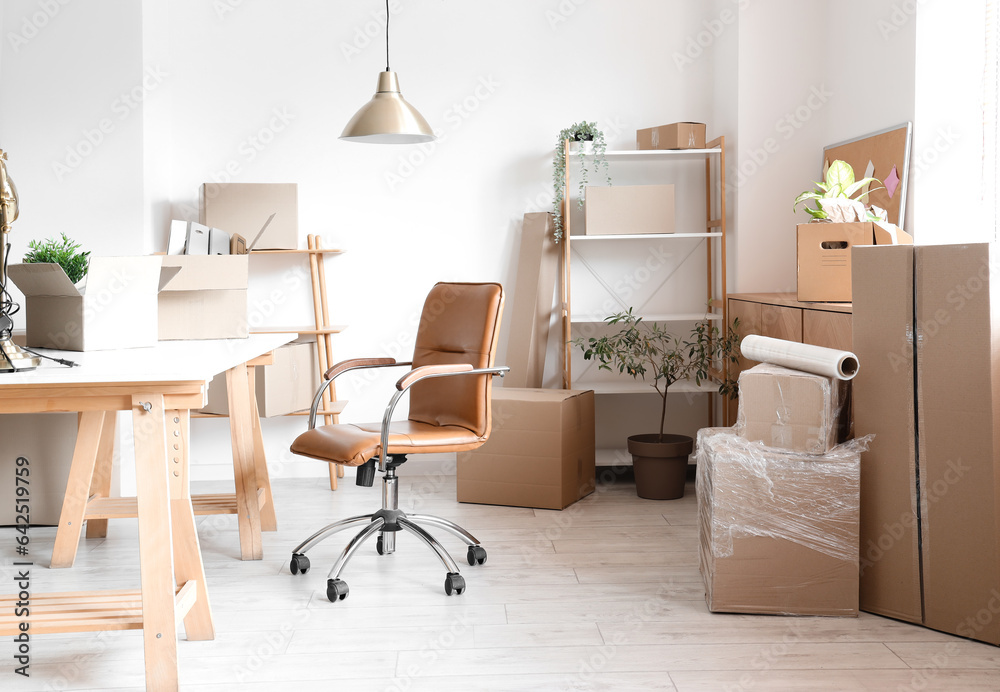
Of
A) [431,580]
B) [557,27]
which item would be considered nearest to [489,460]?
[431,580]

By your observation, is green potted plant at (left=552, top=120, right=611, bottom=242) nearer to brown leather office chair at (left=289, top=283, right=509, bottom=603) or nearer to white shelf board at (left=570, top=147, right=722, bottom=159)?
white shelf board at (left=570, top=147, right=722, bottom=159)

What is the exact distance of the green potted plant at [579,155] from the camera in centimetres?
400

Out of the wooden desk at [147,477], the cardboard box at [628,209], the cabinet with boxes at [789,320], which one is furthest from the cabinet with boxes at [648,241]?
the wooden desk at [147,477]

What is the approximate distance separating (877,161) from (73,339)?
306 centimetres

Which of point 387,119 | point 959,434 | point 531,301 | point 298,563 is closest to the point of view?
point 959,434

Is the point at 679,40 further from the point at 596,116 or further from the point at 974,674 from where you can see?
the point at 974,674

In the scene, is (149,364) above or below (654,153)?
below

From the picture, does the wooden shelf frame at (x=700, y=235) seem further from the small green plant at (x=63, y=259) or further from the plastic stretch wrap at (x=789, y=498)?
the small green plant at (x=63, y=259)

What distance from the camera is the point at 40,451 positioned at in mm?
3330

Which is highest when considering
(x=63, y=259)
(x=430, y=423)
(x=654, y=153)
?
(x=654, y=153)

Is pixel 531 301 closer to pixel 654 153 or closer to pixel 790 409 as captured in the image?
pixel 654 153

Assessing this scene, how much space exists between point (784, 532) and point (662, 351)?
1858 mm

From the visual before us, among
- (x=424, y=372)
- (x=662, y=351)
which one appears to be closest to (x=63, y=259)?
(x=424, y=372)

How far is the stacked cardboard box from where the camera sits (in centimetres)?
240
